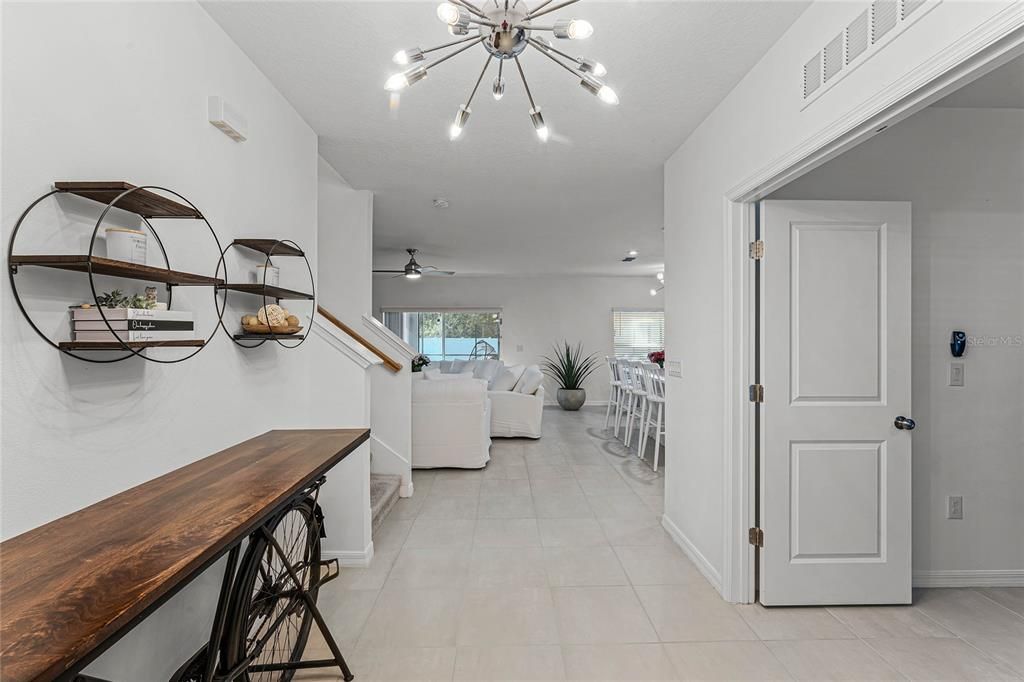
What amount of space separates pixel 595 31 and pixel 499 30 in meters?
0.72

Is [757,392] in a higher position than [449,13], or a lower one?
lower

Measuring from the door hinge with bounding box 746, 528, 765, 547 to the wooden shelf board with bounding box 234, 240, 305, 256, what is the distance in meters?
2.55

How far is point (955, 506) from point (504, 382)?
4989mm

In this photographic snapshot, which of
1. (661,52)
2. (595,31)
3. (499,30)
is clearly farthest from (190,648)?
(661,52)

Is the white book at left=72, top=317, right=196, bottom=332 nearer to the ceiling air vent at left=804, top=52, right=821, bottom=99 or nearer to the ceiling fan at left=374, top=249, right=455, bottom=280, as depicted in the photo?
the ceiling air vent at left=804, top=52, right=821, bottom=99

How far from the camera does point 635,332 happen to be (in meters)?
10.4

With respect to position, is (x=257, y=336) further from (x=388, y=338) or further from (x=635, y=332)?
(x=635, y=332)

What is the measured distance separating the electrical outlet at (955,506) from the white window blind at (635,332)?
25.1 feet

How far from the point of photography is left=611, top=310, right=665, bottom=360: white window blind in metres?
10.4

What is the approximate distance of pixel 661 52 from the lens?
2.20 m

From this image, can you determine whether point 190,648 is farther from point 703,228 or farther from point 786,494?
point 703,228

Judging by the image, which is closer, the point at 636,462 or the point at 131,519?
the point at 131,519

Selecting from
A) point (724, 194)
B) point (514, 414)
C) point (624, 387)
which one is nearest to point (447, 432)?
point (514, 414)

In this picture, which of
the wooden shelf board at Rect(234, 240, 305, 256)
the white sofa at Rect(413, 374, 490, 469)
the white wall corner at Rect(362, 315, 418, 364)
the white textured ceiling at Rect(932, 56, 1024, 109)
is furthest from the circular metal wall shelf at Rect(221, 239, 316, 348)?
the white textured ceiling at Rect(932, 56, 1024, 109)
